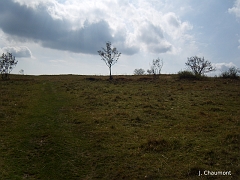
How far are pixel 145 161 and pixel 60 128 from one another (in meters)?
6.39

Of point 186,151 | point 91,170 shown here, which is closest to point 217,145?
point 186,151

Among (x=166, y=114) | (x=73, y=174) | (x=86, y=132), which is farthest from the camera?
(x=166, y=114)

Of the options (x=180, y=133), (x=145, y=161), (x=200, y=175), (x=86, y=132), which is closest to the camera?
(x=200, y=175)

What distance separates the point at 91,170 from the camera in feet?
26.3

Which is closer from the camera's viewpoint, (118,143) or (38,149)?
(38,149)

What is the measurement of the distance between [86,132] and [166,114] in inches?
252

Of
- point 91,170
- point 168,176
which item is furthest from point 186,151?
point 91,170

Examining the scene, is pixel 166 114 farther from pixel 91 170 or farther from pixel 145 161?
pixel 91 170

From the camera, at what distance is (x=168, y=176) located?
727 cm

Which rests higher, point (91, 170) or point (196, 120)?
point (196, 120)

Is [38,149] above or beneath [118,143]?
beneath

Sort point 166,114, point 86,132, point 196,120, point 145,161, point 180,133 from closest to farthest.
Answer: point 145,161
point 180,133
point 86,132
point 196,120
point 166,114

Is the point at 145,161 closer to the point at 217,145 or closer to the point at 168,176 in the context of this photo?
the point at 168,176

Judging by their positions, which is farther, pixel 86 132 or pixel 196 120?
pixel 196 120
